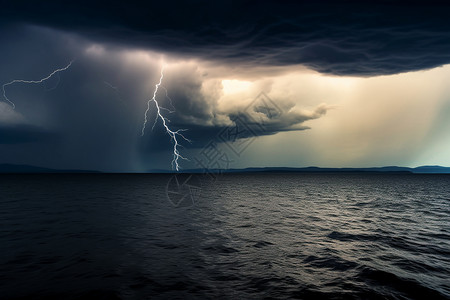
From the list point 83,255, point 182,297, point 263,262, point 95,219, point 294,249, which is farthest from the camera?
point 95,219

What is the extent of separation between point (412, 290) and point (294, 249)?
6.00 meters

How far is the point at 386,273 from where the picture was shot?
1191 centimetres

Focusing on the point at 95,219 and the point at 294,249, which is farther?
the point at 95,219

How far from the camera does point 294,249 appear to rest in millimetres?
15383

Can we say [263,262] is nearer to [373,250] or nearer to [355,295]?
[355,295]

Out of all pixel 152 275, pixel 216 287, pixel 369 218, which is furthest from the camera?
pixel 369 218

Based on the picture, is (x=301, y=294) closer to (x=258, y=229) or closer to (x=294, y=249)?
(x=294, y=249)

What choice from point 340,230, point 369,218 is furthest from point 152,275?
point 369,218

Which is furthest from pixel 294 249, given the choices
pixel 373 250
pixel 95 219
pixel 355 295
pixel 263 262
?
pixel 95 219

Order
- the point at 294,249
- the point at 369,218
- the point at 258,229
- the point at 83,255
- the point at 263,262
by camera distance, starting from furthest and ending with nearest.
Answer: the point at 369,218 < the point at 258,229 < the point at 294,249 < the point at 83,255 < the point at 263,262

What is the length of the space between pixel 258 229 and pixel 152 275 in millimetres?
11064

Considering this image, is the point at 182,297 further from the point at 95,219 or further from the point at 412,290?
the point at 95,219

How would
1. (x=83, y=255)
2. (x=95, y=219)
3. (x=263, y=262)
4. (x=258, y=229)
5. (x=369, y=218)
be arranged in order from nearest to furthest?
(x=263, y=262) → (x=83, y=255) → (x=258, y=229) → (x=95, y=219) → (x=369, y=218)

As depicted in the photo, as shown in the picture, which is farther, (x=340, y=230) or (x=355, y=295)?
(x=340, y=230)
